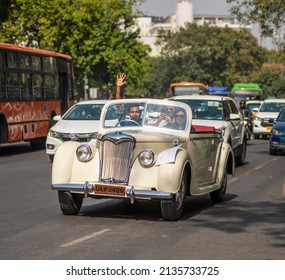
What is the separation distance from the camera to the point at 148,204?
47.3ft

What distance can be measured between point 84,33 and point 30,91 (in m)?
25.2

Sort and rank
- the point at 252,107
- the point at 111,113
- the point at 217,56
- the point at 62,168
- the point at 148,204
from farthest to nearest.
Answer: the point at 217,56 → the point at 252,107 → the point at 148,204 → the point at 111,113 → the point at 62,168

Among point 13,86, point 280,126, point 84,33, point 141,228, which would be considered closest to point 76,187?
point 141,228

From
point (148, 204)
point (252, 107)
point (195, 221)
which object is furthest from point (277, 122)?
point (252, 107)

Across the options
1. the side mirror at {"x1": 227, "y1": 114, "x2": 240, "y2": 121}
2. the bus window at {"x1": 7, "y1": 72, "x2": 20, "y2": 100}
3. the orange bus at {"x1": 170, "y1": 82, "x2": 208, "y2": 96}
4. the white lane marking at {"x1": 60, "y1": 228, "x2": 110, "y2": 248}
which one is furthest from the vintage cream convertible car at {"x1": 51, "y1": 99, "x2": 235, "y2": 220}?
the orange bus at {"x1": 170, "y1": 82, "x2": 208, "y2": 96}

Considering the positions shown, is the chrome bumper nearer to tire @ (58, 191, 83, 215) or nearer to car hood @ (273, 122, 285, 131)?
tire @ (58, 191, 83, 215)

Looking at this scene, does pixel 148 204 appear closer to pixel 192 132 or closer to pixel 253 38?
pixel 192 132

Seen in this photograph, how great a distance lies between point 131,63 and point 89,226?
65.0 meters

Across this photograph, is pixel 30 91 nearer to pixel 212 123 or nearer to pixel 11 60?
pixel 11 60

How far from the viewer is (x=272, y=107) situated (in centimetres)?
4397

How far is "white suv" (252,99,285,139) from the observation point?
139 ft

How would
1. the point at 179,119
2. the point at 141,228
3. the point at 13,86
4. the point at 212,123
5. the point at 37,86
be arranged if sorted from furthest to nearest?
1. the point at 37,86
2. the point at 13,86
3. the point at 212,123
4. the point at 179,119
5. the point at 141,228

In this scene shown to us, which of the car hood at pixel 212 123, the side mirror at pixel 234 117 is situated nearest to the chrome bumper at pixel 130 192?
the car hood at pixel 212 123

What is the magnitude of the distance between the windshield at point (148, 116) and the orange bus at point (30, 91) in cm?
1462
